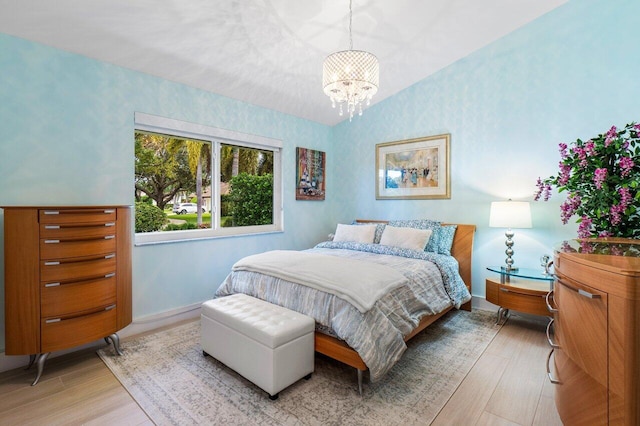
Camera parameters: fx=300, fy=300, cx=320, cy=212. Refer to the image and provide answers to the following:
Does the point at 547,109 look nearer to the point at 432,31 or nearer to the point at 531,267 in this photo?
the point at 432,31

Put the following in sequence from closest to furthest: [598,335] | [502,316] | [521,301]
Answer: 1. [598,335]
2. [521,301]
3. [502,316]

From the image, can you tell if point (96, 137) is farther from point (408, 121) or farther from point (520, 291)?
point (520, 291)

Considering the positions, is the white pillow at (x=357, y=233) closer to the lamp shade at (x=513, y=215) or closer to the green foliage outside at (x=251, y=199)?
the green foliage outside at (x=251, y=199)

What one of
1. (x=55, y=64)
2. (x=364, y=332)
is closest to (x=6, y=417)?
(x=364, y=332)

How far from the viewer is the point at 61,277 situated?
2096 mm

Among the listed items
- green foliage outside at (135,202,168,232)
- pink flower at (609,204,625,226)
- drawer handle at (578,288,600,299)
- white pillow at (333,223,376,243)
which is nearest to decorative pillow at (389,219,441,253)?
white pillow at (333,223,376,243)

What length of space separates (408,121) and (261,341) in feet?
11.2

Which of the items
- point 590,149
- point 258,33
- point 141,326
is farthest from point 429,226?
point 141,326

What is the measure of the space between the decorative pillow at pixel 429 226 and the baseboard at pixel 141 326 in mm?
2628

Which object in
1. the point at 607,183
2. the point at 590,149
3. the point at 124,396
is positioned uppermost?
the point at 590,149

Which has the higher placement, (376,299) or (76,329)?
(376,299)

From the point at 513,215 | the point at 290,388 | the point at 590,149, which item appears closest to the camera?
the point at 290,388

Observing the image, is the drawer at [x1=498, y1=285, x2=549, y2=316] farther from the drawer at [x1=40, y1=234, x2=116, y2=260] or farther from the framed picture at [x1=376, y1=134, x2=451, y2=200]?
the drawer at [x1=40, y1=234, x2=116, y2=260]

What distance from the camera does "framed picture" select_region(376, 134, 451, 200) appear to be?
12.5 feet
